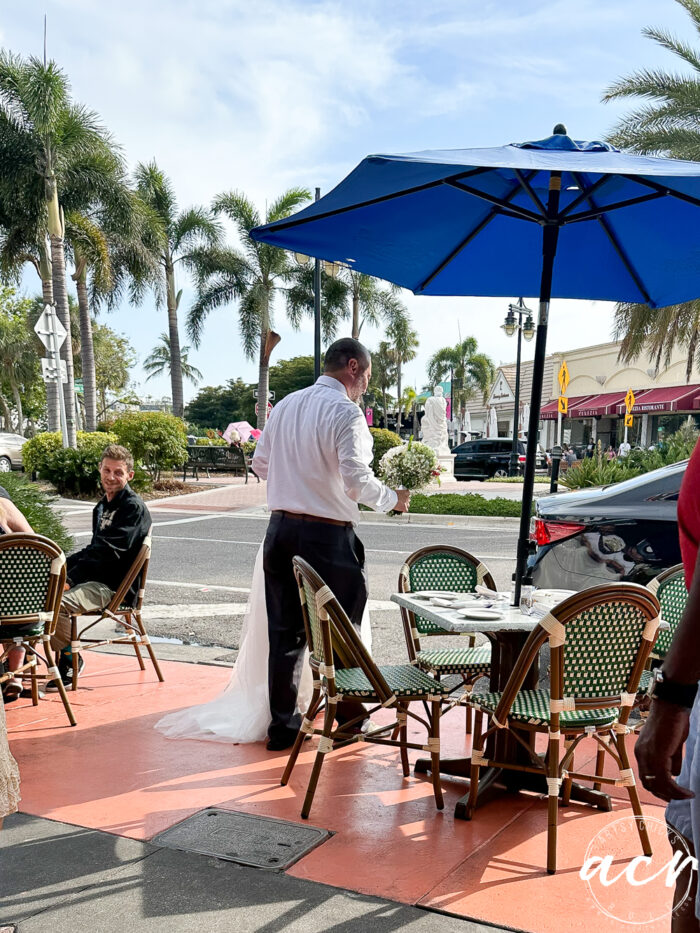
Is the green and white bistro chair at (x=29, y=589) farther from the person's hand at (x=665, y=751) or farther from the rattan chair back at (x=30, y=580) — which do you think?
the person's hand at (x=665, y=751)

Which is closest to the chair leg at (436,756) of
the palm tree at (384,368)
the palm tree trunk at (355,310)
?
the palm tree trunk at (355,310)

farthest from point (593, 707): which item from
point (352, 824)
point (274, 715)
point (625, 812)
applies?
point (274, 715)

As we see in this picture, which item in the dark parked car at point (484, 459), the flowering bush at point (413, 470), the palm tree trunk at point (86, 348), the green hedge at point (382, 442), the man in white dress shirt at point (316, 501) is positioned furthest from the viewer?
the dark parked car at point (484, 459)

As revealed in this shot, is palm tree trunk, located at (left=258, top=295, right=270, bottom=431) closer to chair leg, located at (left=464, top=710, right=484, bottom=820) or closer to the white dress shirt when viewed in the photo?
the white dress shirt

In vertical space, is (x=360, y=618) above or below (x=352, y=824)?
above

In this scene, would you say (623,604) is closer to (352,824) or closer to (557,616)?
(557,616)

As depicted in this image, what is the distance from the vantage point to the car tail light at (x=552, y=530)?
5.91 m

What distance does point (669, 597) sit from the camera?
445 centimetres

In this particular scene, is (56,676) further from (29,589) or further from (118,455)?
(118,455)

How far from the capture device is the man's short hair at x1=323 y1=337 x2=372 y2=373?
4598mm

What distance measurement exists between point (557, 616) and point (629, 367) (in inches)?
1719

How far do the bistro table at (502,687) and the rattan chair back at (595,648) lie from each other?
38 cm

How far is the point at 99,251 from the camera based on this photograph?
26594 mm

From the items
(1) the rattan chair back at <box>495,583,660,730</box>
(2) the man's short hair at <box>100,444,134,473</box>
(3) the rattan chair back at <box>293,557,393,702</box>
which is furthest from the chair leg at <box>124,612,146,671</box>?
(1) the rattan chair back at <box>495,583,660,730</box>
